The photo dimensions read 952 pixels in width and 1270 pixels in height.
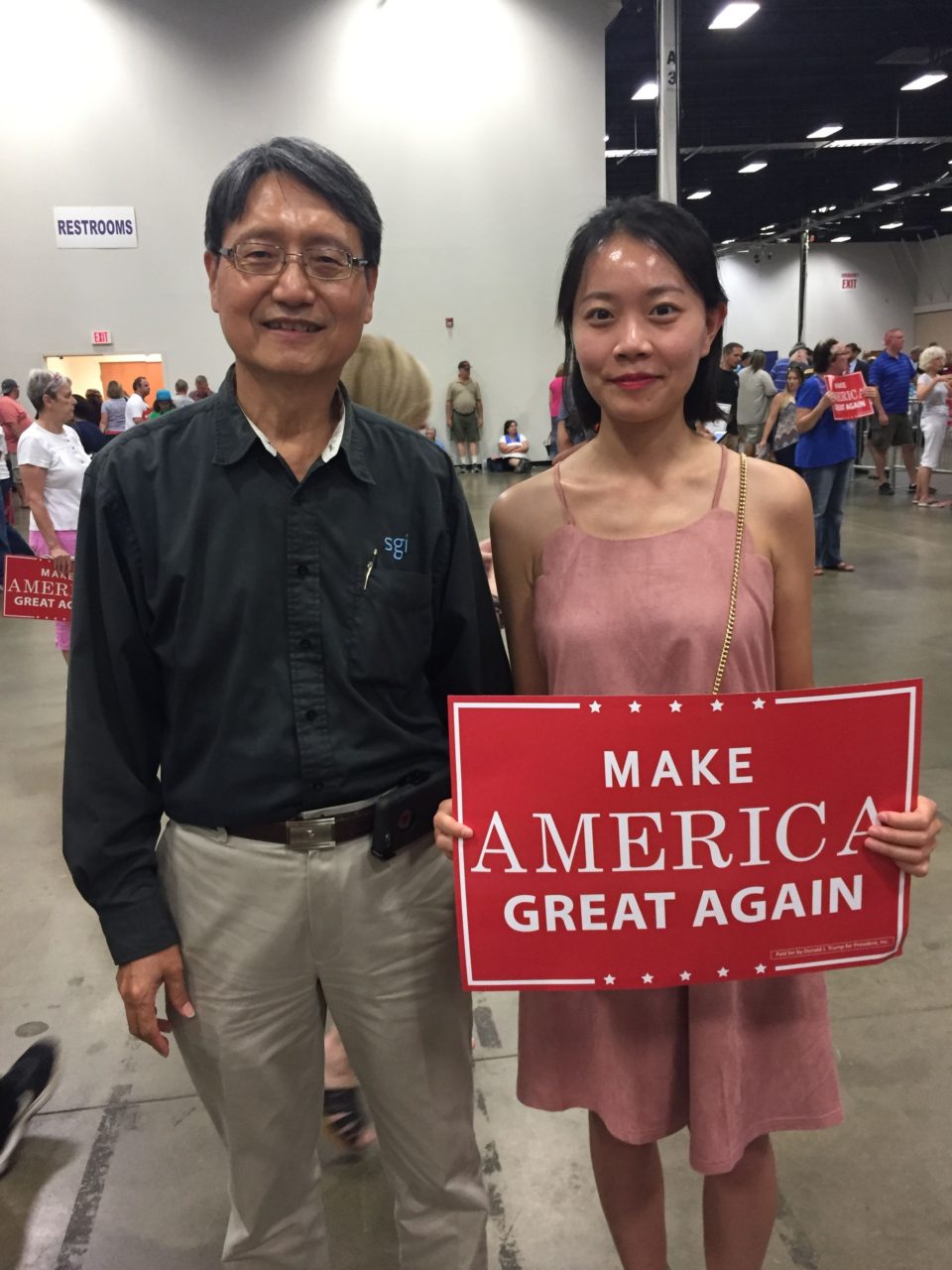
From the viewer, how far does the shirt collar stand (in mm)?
1227

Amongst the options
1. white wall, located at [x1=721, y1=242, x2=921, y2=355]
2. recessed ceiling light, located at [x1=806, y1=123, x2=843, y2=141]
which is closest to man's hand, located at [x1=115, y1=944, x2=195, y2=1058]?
recessed ceiling light, located at [x1=806, y1=123, x2=843, y2=141]

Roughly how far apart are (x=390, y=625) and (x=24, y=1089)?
5.29ft

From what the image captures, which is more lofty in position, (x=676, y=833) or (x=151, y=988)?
(x=676, y=833)

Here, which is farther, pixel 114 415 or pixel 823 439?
pixel 114 415

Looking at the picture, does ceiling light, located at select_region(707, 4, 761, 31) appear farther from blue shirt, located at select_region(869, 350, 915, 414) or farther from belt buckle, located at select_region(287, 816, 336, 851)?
belt buckle, located at select_region(287, 816, 336, 851)

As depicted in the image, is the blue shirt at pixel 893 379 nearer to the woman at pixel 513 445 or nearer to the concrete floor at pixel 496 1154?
the woman at pixel 513 445

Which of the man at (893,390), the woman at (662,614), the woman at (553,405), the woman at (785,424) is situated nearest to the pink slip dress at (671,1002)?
the woman at (662,614)

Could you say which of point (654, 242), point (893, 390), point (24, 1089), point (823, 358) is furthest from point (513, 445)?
point (654, 242)

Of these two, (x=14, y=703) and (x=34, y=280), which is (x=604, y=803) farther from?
(x=34, y=280)

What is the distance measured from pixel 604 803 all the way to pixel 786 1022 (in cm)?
48

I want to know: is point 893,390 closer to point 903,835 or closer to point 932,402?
point 932,402

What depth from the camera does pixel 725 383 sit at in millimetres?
10375

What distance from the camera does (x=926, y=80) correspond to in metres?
14.8

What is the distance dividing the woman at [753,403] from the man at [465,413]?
3.96 m
